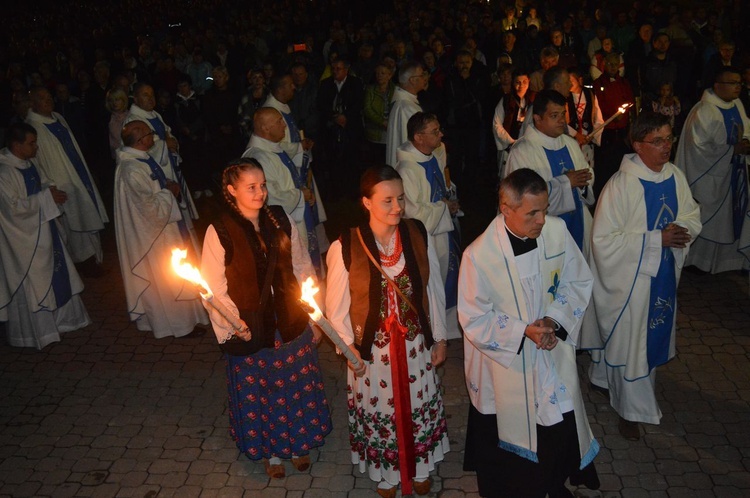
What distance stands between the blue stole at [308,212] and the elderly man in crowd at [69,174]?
2616mm

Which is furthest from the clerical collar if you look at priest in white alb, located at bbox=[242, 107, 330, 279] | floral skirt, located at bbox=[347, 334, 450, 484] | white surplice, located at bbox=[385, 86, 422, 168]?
white surplice, located at bbox=[385, 86, 422, 168]

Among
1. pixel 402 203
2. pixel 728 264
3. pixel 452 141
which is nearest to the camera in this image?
pixel 402 203

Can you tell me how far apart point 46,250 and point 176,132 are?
460cm

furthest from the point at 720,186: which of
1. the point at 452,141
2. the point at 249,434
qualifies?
the point at 249,434

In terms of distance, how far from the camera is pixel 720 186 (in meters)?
7.46

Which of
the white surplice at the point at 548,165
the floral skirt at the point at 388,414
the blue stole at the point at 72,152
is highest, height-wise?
the blue stole at the point at 72,152

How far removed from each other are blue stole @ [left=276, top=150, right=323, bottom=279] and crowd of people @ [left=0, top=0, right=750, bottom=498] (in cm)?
3

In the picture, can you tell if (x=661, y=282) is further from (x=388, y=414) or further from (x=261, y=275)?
(x=261, y=275)

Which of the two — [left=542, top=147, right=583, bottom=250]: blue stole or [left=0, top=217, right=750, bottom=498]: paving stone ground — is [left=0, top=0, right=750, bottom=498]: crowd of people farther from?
[left=0, top=217, right=750, bottom=498]: paving stone ground

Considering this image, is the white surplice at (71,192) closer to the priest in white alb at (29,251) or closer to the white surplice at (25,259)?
the priest in white alb at (29,251)

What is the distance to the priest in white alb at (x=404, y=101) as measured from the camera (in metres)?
7.89

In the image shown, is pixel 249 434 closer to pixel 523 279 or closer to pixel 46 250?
pixel 523 279

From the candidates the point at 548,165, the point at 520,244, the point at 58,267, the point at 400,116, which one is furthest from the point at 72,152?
the point at 520,244

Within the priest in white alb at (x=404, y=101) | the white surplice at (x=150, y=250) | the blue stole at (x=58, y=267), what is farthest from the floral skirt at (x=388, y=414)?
the blue stole at (x=58, y=267)
